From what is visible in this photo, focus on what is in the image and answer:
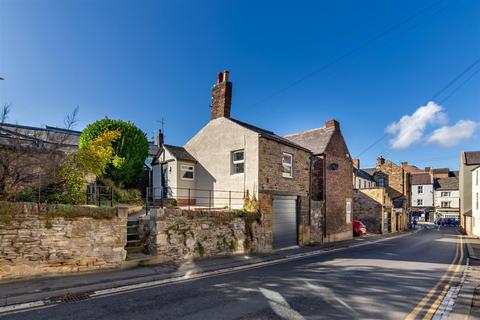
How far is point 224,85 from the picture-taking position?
1825cm

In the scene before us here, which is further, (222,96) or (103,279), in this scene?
(222,96)

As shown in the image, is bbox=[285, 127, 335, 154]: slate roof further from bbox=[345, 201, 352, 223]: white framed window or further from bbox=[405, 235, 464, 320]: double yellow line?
bbox=[405, 235, 464, 320]: double yellow line

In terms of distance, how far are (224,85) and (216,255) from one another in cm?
1057

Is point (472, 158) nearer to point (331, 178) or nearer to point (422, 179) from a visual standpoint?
point (422, 179)

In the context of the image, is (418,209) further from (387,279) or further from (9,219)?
(9,219)

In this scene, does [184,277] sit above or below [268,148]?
below

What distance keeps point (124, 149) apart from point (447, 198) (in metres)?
77.4

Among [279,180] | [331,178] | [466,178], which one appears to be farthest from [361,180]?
[279,180]

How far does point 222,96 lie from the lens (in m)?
18.4

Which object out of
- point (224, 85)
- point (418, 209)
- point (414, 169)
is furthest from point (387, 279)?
point (414, 169)

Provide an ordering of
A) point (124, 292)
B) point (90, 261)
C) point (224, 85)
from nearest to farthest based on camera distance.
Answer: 1. point (124, 292)
2. point (90, 261)
3. point (224, 85)

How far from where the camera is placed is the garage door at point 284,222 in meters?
15.9

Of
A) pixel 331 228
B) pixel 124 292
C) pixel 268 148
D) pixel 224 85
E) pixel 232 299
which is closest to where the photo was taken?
pixel 232 299

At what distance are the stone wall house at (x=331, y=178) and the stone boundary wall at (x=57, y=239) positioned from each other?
1297 cm
